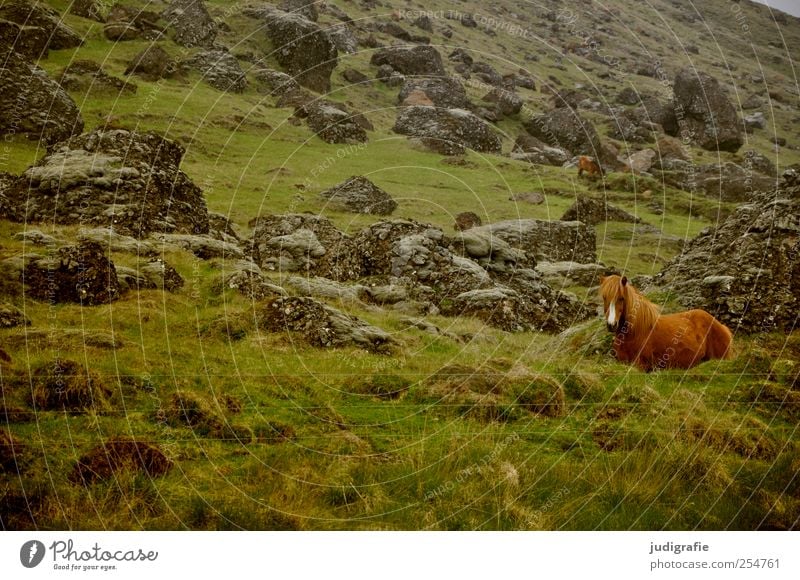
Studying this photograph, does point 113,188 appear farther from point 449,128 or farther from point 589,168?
point 589,168

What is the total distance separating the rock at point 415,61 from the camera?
9581 cm

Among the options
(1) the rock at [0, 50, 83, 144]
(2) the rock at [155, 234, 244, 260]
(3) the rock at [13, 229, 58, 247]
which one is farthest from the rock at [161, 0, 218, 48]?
(3) the rock at [13, 229, 58, 247]

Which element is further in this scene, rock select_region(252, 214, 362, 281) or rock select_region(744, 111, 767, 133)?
rock select_region(744, 111, 767, 133)

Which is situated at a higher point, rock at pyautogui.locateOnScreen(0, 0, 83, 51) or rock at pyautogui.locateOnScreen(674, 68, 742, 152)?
rock at pyautogui.locateOnScreen(674, 68, 742, 152)

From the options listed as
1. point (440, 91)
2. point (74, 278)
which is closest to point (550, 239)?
point (74, 278)

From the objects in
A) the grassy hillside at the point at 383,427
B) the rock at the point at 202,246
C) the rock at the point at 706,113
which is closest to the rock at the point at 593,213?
the rock at the point at 202,246

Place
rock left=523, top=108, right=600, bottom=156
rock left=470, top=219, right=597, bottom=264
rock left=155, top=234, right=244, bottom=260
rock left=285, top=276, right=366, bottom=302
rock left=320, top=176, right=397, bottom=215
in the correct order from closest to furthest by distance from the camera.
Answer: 1. rock left=285, top=276, right=366, bottom=302
2. rock left=155, top=234, right=244, bottom=260
3. rock left=470, top=219, right=597, bottom=264
4. rock left=320, top=176, right=397, bottom=215
5. rock left=523, top=108, right=600, bottom=156

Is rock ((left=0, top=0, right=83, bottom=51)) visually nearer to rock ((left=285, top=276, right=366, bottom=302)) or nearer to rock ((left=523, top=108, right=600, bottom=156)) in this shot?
rock ((left=285, top=276, right=366, bottom=302))

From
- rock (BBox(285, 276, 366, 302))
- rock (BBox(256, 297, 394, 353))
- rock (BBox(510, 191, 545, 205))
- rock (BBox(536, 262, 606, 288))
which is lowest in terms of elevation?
rock (BBox(510, 191, 545, 205))

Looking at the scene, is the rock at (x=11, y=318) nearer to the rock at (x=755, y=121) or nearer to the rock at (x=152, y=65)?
the rock at (x=152, y=65)

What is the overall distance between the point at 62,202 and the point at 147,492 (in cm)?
1795

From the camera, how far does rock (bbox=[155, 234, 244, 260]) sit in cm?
1847

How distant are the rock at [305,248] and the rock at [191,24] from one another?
5772cm

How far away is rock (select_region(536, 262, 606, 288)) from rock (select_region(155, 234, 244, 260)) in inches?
606
